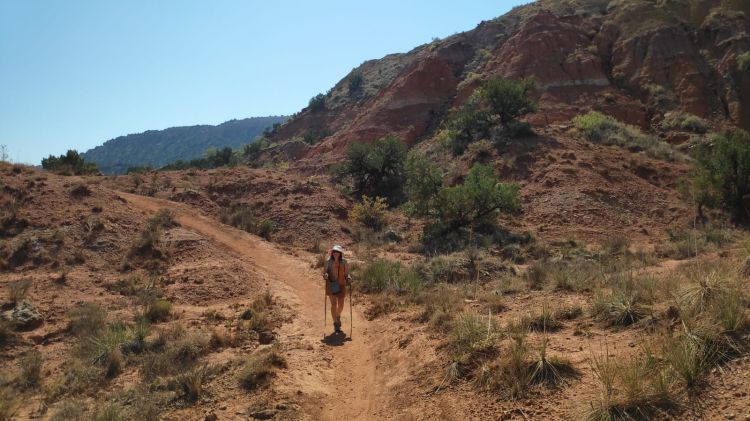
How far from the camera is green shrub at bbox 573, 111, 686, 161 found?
Answer: 26.9 m

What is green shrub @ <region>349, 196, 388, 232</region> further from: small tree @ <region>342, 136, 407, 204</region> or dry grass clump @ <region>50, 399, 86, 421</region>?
dry grass clump @ <region>50, 399, 86, 421</region>

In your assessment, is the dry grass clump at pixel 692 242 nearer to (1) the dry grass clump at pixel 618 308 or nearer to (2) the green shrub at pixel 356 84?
(1) the dry grass clump at pixel 618 308

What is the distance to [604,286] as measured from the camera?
26.2 ft

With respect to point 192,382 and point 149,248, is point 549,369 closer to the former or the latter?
point 192,382

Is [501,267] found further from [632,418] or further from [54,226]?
[54,226]

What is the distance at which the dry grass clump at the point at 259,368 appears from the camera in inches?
259

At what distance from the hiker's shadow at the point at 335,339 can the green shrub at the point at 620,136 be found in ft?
79.4

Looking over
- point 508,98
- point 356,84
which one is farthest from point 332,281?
point 356,84

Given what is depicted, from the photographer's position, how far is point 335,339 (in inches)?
345

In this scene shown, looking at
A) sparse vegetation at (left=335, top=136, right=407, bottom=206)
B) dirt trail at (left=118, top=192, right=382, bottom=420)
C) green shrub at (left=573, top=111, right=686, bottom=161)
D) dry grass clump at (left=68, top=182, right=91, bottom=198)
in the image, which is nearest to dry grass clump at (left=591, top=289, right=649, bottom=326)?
dirt trail at (left=118, top=192, right=382, bottom=420)

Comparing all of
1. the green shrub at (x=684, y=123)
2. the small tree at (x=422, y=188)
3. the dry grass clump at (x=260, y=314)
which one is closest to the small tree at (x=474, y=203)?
the small tree at (x=422, y=188)

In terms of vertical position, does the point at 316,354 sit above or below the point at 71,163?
below

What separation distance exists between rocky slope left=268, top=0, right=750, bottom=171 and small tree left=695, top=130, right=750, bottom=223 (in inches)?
537

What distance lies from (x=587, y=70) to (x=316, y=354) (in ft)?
119
